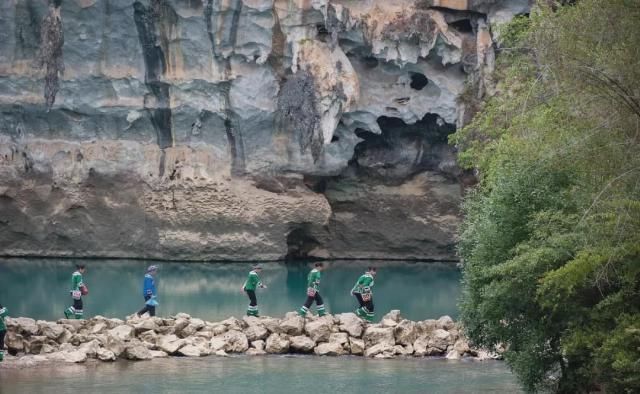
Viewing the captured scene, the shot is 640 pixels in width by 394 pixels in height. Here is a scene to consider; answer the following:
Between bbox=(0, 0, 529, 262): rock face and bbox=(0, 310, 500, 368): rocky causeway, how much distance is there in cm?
2482

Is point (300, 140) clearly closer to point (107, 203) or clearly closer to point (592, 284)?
point (107, 203)

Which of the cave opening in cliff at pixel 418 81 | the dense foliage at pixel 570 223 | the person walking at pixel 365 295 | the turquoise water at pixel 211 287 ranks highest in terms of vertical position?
the cave opening in cliff at pixel 418 81

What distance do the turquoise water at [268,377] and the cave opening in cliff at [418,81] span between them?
27.9m

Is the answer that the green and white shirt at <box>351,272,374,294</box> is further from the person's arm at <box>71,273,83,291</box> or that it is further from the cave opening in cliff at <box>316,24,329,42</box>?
the cave opening in cliff at <box>316,24,329,42</box>

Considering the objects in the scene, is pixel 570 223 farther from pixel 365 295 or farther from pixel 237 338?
pixel 365 295

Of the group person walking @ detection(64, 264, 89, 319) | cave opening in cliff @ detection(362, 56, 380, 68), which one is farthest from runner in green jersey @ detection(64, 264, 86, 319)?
cave opening in cliff @ detection(362, 56, 380, 68)

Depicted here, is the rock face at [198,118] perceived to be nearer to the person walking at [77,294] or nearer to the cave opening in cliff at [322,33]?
the cave opening in cliff at [322,33]

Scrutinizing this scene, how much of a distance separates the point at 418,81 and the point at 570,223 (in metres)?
34.5

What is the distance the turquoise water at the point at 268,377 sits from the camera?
2248 cm

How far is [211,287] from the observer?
44.6 meters

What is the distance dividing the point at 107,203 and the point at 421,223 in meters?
14.6

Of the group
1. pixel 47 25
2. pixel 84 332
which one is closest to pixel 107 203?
pixel 47 25

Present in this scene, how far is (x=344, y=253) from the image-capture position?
5753cm

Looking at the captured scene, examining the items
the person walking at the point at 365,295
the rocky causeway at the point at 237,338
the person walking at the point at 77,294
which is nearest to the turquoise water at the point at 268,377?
the rocky causeway at the point at 237,338
